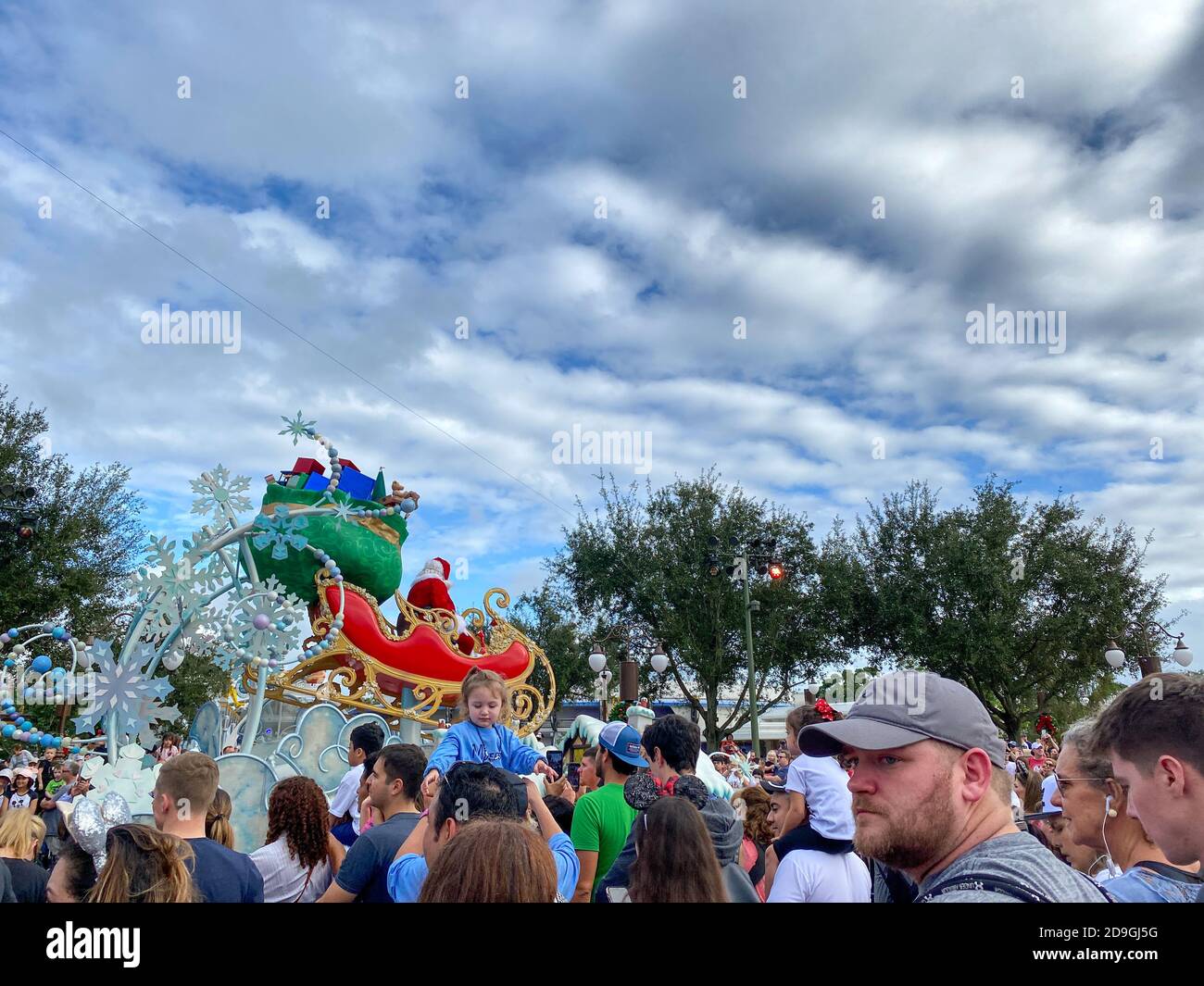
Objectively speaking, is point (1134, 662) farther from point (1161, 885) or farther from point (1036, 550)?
point (1161, 885)

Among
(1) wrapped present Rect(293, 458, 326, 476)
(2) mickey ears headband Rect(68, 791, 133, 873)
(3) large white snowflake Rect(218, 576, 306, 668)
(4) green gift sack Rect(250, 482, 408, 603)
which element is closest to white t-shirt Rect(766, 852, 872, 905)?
(2) mickey ears headband Rect(68, 791, 133, 873)

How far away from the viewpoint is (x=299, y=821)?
3926mm

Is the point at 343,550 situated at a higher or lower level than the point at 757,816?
higher

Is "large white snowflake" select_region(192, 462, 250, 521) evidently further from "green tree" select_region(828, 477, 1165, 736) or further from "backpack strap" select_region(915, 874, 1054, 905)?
"green tree" select_region(828, 477, 1165, 736)

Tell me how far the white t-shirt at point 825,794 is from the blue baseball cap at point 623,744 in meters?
0.79

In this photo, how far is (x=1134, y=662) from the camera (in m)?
24.7

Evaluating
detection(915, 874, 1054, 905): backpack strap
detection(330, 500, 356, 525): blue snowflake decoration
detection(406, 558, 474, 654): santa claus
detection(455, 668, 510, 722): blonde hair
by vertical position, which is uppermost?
detection(330, 500, 356, 525): blue snowflake decoration

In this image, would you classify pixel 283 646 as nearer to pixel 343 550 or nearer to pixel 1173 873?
pixel 343 550

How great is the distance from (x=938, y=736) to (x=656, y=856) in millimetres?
1199

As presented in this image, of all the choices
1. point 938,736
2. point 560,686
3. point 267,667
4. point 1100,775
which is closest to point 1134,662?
point 560,686

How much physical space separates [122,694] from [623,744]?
6.46 m

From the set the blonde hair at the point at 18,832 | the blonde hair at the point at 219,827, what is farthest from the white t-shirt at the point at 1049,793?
the blonde hair at the point at 18,832

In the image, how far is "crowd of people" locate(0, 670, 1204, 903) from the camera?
194 centimetres

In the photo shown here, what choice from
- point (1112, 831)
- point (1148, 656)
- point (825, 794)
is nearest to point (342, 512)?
point (825, 794)
